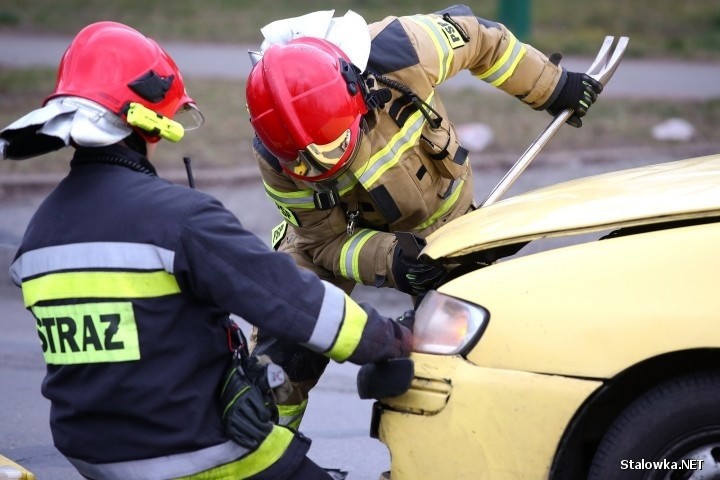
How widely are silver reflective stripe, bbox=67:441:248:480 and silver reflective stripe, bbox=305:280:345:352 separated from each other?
13.7 inches

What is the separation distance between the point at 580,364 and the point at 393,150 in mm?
1294

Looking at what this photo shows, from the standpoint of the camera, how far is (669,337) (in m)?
2.73

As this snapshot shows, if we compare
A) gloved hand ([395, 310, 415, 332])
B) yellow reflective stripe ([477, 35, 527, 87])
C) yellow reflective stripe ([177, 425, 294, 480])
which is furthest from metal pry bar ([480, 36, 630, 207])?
yellow reflective stripe ([177, 425, 294, 480])

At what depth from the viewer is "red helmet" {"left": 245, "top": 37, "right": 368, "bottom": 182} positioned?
Answer: 351 cm

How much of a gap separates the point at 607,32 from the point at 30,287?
37.5 ft

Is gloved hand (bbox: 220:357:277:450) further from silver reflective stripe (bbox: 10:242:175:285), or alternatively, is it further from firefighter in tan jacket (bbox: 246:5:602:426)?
firefighter in tan jacket (bbox: 246:5:602:426)

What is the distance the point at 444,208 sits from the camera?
13.6 ft

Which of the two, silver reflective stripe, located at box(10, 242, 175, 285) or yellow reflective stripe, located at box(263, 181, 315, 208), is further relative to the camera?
yellow reflective stripe, located at box(263, 181, 315, 208)

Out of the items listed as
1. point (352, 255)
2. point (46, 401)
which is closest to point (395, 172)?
point (352, 255)

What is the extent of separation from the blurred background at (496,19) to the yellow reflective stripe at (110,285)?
561cm

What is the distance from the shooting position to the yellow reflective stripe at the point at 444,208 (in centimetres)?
410

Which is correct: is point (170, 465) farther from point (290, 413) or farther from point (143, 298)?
point (290, 413)

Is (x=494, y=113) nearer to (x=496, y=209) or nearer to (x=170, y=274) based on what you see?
(x=496, y=209)

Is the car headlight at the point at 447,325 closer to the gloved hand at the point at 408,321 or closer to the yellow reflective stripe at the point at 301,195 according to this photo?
the gloved hand at the point at 408,321
